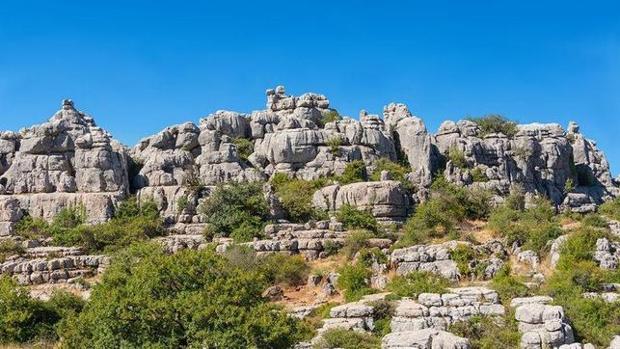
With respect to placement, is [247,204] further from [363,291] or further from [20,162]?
[20,162]

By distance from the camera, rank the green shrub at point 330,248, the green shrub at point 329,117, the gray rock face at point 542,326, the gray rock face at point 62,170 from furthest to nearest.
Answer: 1. the green shrub at point 329,117
2. the gray rock face at point 62,170
3. the green shrub at point 330,248
4. the gray rock face at point 542,326

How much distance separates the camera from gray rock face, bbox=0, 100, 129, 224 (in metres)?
37.4

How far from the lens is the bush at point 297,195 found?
37.0 m

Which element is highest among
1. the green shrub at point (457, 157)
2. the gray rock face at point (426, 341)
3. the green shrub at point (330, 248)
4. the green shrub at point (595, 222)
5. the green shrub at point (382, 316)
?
the green shrub at point (457, 157)

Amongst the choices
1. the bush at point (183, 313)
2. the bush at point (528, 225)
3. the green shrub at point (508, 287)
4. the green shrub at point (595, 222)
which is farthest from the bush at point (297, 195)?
the bush at point (183, 313)

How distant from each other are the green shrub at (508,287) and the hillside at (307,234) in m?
0.08

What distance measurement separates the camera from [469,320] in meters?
22.5

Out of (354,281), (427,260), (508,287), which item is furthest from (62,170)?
(508,287)

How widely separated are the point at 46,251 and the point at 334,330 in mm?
17364

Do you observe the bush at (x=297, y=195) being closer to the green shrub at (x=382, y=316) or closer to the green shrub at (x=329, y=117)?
the green shrub at (x=329, y=117)

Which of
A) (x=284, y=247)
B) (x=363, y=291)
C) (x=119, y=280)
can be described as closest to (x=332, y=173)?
(x=284, y=247)

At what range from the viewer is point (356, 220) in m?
35.1

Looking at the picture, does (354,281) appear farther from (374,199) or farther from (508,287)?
(374,199)

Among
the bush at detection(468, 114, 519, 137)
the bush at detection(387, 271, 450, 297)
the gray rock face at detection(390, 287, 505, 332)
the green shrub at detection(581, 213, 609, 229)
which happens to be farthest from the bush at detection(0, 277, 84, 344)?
the bush at detection(468, 114, 519, 137)
